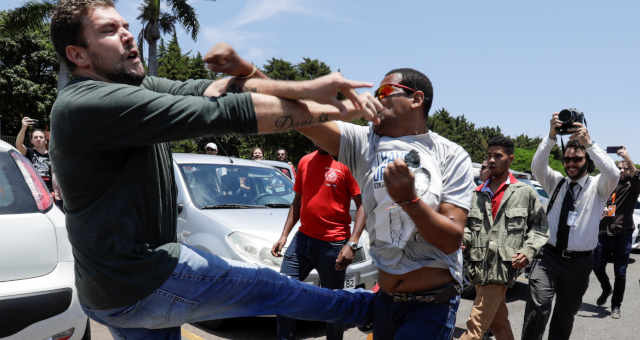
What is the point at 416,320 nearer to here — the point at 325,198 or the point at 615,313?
the point at 325,198

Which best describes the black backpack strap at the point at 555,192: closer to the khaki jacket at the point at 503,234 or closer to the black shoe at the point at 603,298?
the khaki jacket at the point at 503,234

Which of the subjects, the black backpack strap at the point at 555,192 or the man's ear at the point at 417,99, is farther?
the black backpack strap at the point at 555,192

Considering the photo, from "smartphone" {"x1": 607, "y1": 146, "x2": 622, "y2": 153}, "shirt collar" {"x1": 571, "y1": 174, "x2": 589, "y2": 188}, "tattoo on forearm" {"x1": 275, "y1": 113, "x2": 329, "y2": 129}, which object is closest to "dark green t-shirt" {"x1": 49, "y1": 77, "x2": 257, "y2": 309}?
"tattoo on forearm" {"x1": 275, "y1": 113, "x2": 329, "y2": 129}

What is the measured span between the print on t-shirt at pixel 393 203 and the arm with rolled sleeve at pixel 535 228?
2.32 m

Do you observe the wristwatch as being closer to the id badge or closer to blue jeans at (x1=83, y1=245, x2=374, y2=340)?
blue jeans at (x1=83, y1=245, x2=374, y2=340)

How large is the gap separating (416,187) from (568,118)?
2.76 metres

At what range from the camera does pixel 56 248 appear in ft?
9.90

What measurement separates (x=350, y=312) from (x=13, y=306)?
1.91 metres

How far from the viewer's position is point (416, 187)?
2033 millimetres

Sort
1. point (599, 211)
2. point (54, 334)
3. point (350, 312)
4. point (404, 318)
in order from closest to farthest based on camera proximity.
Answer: point (404, 318), point (350, 312), point (54, 334), point (599, 211)

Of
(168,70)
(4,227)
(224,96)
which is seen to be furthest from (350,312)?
(168,70)

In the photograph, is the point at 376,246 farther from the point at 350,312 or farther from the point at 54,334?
the point at 54,334

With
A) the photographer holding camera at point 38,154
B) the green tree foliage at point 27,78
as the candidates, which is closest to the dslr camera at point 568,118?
the photographer holding camera at point 38,154

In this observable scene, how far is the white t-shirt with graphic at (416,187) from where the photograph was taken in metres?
2.07
